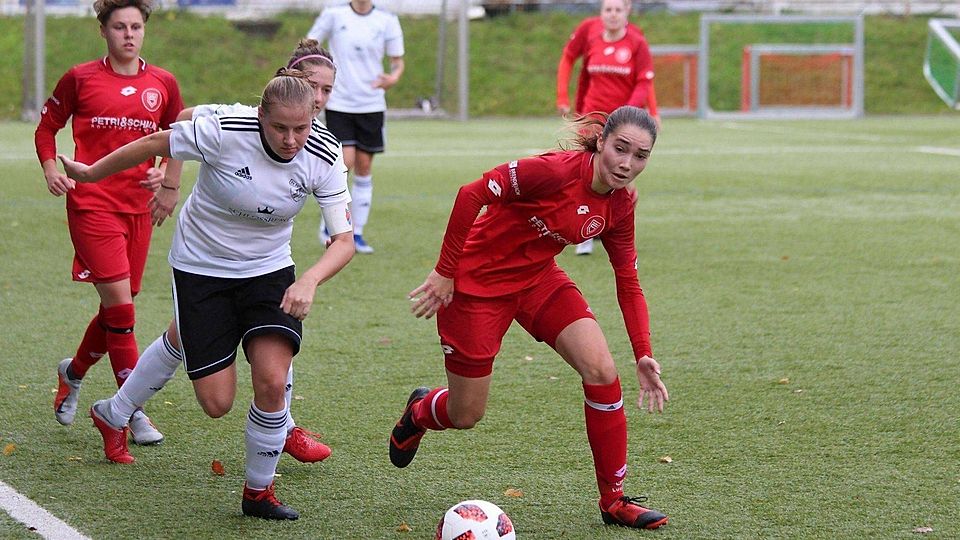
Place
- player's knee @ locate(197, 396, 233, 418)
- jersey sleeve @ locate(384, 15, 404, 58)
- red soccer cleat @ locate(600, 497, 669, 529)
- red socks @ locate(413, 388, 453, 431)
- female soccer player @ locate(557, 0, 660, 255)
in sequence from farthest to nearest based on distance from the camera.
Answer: jersey sleeve @ locate(384, 15, 404, 58)
female soccer player @ locate(557, 0, 660, 255)
red socks @ locate(413, 388, 453, 431)
player's knee @ locate(197, 396, 233, 418)
red soccer cleat @ locate(600, 497, 669, 529)

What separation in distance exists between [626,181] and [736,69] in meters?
26.2

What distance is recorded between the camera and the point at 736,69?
2972 cm

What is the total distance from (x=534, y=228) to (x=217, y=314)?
1134 mm

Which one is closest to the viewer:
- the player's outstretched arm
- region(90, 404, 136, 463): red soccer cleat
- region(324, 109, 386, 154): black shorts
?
the player's outstretched arm

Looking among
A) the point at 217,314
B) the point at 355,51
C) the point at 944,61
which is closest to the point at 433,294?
the point at 217,314

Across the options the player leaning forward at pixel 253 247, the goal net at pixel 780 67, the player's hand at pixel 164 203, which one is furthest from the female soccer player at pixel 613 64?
the goal net at pixel 780 67

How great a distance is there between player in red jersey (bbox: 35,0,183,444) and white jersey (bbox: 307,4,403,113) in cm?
479

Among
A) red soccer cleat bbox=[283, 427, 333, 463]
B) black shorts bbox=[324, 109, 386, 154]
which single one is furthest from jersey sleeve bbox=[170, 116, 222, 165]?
black shorts bbox=[324, 109, 386, 154]

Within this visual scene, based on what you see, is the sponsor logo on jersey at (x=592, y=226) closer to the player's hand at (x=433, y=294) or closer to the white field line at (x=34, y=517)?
the player's hand at (x=433, y=294)

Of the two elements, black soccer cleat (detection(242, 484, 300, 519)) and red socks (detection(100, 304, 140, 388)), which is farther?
red socks (detection(100, 304, 140, 388))

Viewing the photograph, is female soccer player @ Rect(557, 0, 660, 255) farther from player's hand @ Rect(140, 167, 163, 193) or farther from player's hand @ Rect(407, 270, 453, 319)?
player's hand @ Rect(407, 270, 453, 319)

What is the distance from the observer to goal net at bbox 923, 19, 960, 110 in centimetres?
2962

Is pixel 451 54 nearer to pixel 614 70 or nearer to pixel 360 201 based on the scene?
pixel 360 201

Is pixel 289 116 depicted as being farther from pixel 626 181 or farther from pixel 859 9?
pixel 859 9
